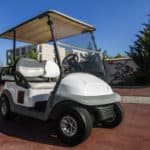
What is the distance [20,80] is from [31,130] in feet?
3.30

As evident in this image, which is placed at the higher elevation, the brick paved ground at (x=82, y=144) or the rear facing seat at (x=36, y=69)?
the rear facing seat at (x=36, y=69)

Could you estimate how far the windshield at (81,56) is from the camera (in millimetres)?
4484

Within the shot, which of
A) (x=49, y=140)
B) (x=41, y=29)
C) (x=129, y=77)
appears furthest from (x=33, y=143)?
(x=129, y=77)

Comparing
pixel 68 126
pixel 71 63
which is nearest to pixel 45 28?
pixel 71 63

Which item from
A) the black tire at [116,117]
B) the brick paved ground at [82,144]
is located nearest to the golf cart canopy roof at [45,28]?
the black tire at [116,117]

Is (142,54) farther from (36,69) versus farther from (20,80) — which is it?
(20,80)

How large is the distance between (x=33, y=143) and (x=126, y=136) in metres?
1.56

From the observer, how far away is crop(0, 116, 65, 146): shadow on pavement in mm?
4016

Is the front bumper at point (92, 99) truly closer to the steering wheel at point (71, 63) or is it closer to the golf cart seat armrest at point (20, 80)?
the steering wheel at point (71, 63)

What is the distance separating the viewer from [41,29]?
515 centimetres

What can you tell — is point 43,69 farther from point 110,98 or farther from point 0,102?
point 110,98

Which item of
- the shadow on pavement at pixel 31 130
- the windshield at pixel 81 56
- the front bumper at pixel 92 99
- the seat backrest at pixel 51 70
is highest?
the windshield at pixel 81 56

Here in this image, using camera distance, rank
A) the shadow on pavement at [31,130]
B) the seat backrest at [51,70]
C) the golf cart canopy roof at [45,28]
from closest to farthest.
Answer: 1. the shadow on pavement at [31,130]
2. the golf cart canopy roof at [45,28]
3. the seat backrest at [51,70]

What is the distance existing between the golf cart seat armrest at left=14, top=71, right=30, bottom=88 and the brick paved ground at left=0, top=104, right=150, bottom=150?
0.84 m
